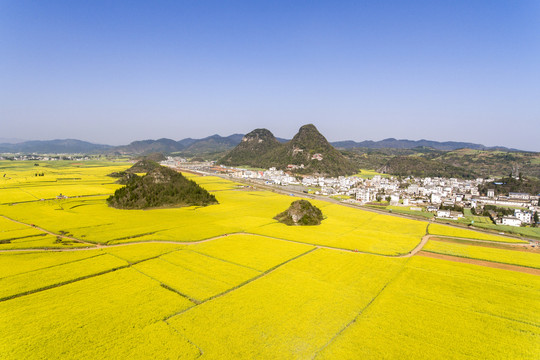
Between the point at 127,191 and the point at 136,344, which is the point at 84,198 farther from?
the point at 136,344

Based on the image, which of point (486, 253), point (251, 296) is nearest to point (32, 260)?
point (251, 296)

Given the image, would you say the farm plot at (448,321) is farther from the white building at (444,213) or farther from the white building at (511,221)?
the white building at (444,213)

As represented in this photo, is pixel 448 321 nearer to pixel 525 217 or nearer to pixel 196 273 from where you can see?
pixel 196 273

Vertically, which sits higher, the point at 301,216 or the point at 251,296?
the point at 301,216

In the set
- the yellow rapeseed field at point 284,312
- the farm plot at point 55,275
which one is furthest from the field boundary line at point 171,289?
the farm plot at point 55,275

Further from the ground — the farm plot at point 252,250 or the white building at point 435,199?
the white building at point 435,199
